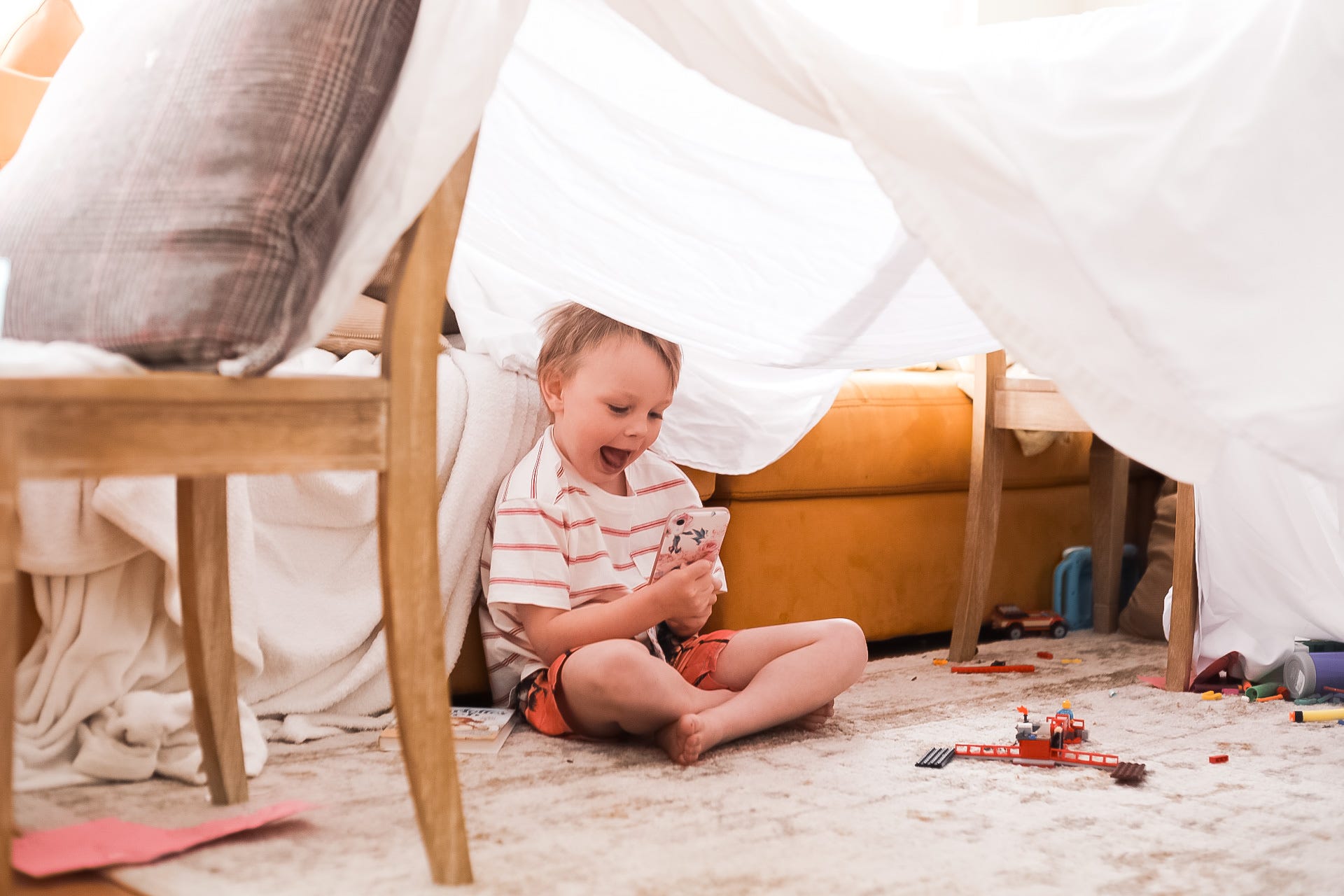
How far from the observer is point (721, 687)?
1.42 meters

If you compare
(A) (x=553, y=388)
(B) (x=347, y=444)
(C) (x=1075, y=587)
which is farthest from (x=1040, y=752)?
(C) (x=1075, y=587)

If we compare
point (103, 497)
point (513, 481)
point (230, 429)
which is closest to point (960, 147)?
point (230, 429)

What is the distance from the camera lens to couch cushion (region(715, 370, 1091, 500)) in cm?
179

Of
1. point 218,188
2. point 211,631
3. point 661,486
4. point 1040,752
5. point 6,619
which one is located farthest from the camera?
point 661,486

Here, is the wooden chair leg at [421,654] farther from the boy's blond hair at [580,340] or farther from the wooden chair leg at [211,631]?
the boy's blond hair at [580,340]

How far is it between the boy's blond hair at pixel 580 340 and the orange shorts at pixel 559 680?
32cm

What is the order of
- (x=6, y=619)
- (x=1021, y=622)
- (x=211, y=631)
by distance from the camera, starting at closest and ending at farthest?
(x=6, y=619), (x=211, y=631), (x=1021, y=622)

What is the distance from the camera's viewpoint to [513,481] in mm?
1399

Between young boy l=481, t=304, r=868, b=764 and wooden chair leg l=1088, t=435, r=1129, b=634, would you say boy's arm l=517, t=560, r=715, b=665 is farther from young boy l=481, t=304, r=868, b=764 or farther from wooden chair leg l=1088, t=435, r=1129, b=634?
wooden chair leg l=1088, t=435, r=1129, b=634

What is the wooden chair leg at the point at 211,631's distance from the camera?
39.8 inches

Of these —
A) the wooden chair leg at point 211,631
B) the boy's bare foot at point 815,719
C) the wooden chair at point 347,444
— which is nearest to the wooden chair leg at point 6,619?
the wooden chair at point 347,444

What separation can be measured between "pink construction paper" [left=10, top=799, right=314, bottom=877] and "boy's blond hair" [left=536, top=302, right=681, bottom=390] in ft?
2.04

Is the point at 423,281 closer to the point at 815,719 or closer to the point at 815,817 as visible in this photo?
the point at 815,817

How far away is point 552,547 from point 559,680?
5.9 inches
